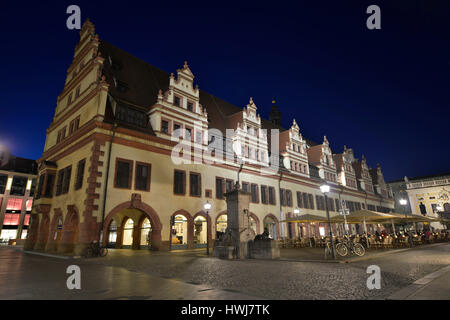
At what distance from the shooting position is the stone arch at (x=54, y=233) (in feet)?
74.4

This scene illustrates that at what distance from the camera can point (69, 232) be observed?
Result: 21188 mm

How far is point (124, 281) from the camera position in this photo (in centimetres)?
806

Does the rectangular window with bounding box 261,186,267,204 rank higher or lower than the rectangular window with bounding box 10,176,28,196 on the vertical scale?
lower

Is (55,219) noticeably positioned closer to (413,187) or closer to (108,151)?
(108,151)

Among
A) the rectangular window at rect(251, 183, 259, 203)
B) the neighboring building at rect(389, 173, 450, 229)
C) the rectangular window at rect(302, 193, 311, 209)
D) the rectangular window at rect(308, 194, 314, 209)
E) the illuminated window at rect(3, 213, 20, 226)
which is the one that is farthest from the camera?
the neighboring building at rect(389, 173, 450, 229)

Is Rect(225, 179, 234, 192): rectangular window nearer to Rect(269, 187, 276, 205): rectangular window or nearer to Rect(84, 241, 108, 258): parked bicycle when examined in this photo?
Rect(269, 187, 276, 205): rectangular window

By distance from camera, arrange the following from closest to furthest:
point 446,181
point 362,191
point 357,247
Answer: point 357,247 < point 362,191 < point 446,181

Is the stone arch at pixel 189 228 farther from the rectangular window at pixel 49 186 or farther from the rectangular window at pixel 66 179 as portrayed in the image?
the rectangular window at pixel 49 186

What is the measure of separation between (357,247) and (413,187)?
208 feet

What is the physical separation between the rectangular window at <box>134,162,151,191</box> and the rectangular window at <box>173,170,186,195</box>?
8.80ft

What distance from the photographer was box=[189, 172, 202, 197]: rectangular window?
1007 inches

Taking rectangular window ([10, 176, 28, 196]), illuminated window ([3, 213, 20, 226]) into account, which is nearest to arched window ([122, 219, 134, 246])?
illuminated window ([3, 213, 20, 226])
